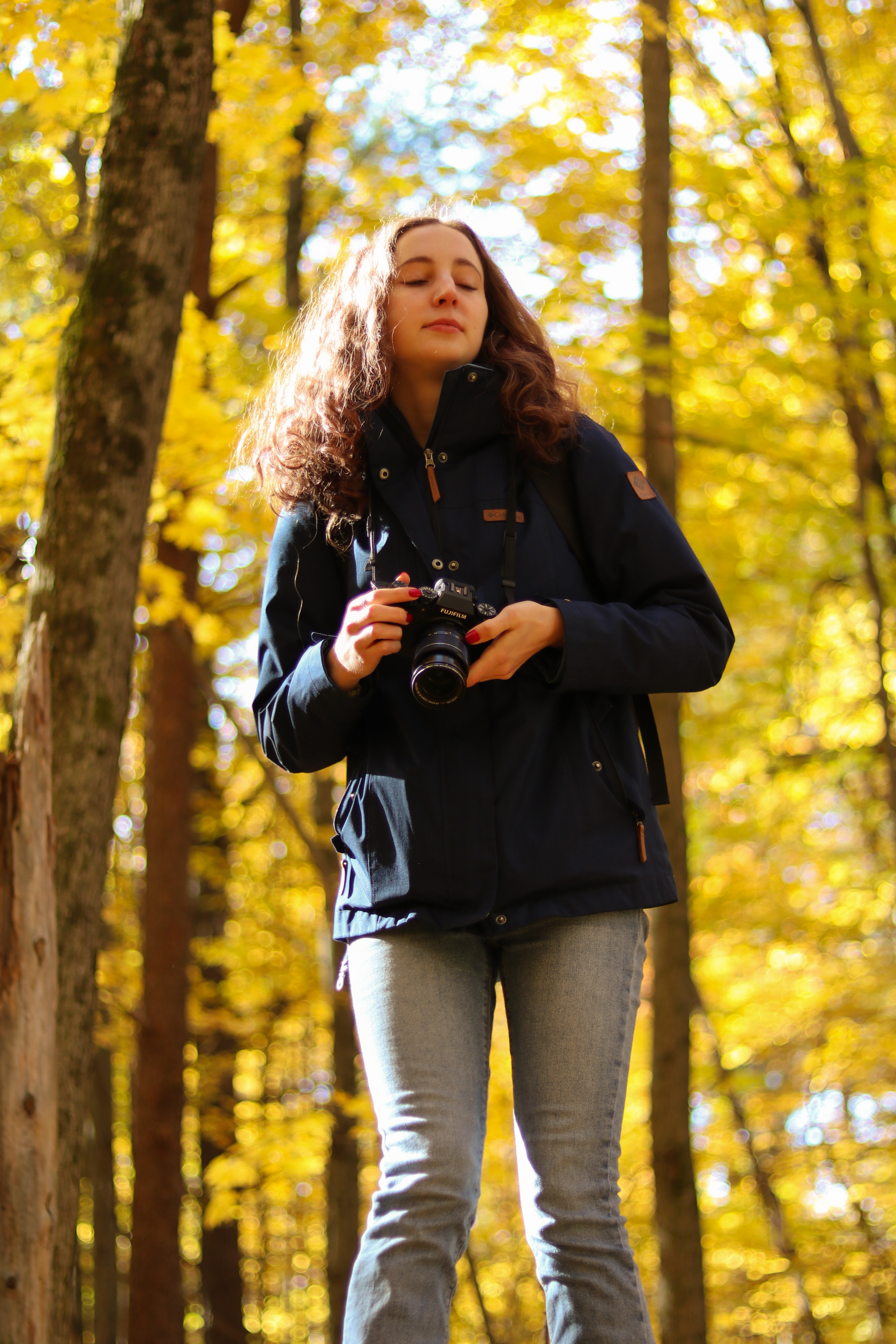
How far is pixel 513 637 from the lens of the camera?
1785mm

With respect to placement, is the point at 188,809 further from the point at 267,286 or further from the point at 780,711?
the point at 780,711

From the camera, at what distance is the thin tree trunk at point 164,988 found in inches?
261

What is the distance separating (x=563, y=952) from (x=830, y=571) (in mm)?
6391

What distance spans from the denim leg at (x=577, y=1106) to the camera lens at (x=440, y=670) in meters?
0.39

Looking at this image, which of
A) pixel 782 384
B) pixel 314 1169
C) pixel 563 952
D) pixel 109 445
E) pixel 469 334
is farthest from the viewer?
pixel 782 384

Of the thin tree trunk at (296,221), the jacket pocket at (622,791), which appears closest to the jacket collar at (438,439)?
the jacket pocket at (622,791)

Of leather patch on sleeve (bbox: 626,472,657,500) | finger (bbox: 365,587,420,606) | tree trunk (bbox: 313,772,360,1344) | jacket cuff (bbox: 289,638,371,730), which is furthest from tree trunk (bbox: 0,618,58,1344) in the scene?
tree trunk (bbox: 313,772,360,1344)

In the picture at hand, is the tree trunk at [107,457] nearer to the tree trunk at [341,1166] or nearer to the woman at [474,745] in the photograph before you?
the woman at [474,745]

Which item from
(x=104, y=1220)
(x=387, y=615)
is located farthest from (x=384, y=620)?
(x=104, y=1220)

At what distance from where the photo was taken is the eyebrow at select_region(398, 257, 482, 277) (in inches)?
86.4

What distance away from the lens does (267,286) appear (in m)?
7.43

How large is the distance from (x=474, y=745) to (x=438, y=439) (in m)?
0.56

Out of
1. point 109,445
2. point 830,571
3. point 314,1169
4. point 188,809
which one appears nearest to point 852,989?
point 830,571

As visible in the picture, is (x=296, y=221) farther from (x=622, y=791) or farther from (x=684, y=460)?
(x=622, y=791)
